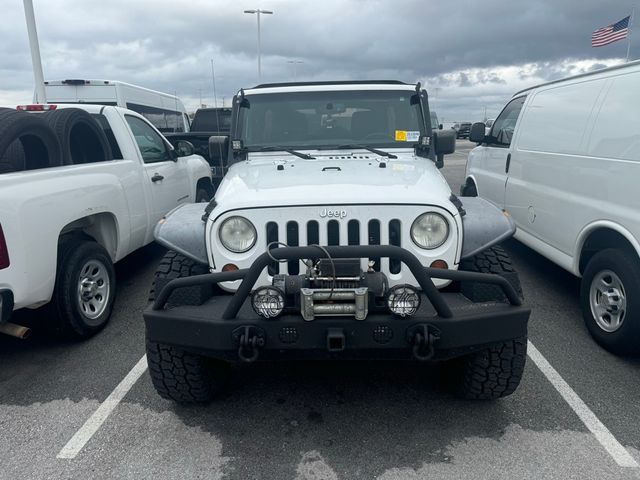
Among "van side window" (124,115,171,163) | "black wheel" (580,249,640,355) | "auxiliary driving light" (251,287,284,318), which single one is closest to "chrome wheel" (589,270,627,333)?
"black wheel" (580,249,640,355)

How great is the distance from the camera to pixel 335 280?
96.7 inches

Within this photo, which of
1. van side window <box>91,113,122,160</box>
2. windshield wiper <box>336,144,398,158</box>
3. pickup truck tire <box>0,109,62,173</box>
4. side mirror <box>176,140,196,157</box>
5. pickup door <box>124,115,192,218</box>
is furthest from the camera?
side mirror <box>176,140,196,157</box>

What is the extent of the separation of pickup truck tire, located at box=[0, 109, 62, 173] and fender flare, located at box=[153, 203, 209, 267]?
1512mm

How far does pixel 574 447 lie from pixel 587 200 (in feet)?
6.94

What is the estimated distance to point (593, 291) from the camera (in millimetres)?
4074

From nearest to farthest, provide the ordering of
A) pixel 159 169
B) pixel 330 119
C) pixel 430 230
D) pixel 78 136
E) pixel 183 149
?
pixel 430 230, pixel 330 119, pixel 78 136, pixel 159 169, pixel 183 149

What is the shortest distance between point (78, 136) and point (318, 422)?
3.55 m

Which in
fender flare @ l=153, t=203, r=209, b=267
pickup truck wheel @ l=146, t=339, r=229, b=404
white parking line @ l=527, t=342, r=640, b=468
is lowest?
white parking line @ l=527, t=342, r=640, b=468

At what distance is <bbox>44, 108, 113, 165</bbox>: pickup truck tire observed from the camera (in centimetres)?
422

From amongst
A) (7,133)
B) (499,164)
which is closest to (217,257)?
(7,133)

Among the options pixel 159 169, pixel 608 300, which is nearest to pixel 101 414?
pixel 159 169

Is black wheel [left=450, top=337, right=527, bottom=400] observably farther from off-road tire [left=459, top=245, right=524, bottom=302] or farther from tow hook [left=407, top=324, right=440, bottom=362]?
tow hook [left=407, top=324, right=440, bottom=362]

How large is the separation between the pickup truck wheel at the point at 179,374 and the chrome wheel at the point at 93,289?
1412 millimetres

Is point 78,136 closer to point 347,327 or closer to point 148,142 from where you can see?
point 148,142
